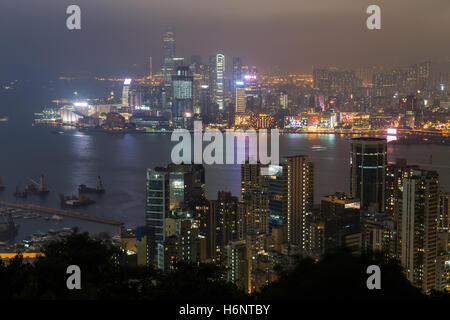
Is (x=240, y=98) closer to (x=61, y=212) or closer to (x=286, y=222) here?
(x=61, y=212)

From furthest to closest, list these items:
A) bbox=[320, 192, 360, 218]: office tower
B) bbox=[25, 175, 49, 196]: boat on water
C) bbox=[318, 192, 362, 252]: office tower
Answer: bbox=[25, 175, 49, 196]: boat on water → bbox=[320, 192, 360, 218]: office tower → bbox=[318, 192, 362, 252]: office tower

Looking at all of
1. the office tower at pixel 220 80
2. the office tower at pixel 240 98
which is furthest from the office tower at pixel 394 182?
the office tower at pixel 220 80

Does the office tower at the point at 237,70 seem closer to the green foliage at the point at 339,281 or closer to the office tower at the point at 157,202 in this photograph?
the office tower at the point at 157,202

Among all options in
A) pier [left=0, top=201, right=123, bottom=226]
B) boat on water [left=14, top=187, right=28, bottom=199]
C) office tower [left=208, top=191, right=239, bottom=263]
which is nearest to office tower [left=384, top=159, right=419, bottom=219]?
office tower [left=208, top=191, right=239, bottom=263]

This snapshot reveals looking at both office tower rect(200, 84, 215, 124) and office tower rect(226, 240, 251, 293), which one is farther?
office tower rect(200, 84, 215, 124)

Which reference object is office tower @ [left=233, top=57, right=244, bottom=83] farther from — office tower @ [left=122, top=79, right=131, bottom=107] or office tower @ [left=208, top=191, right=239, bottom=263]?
office tower @ [left=208, top=191, right=239, bottom=263]

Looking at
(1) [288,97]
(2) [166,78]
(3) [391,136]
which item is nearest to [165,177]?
(3) [391,136]
